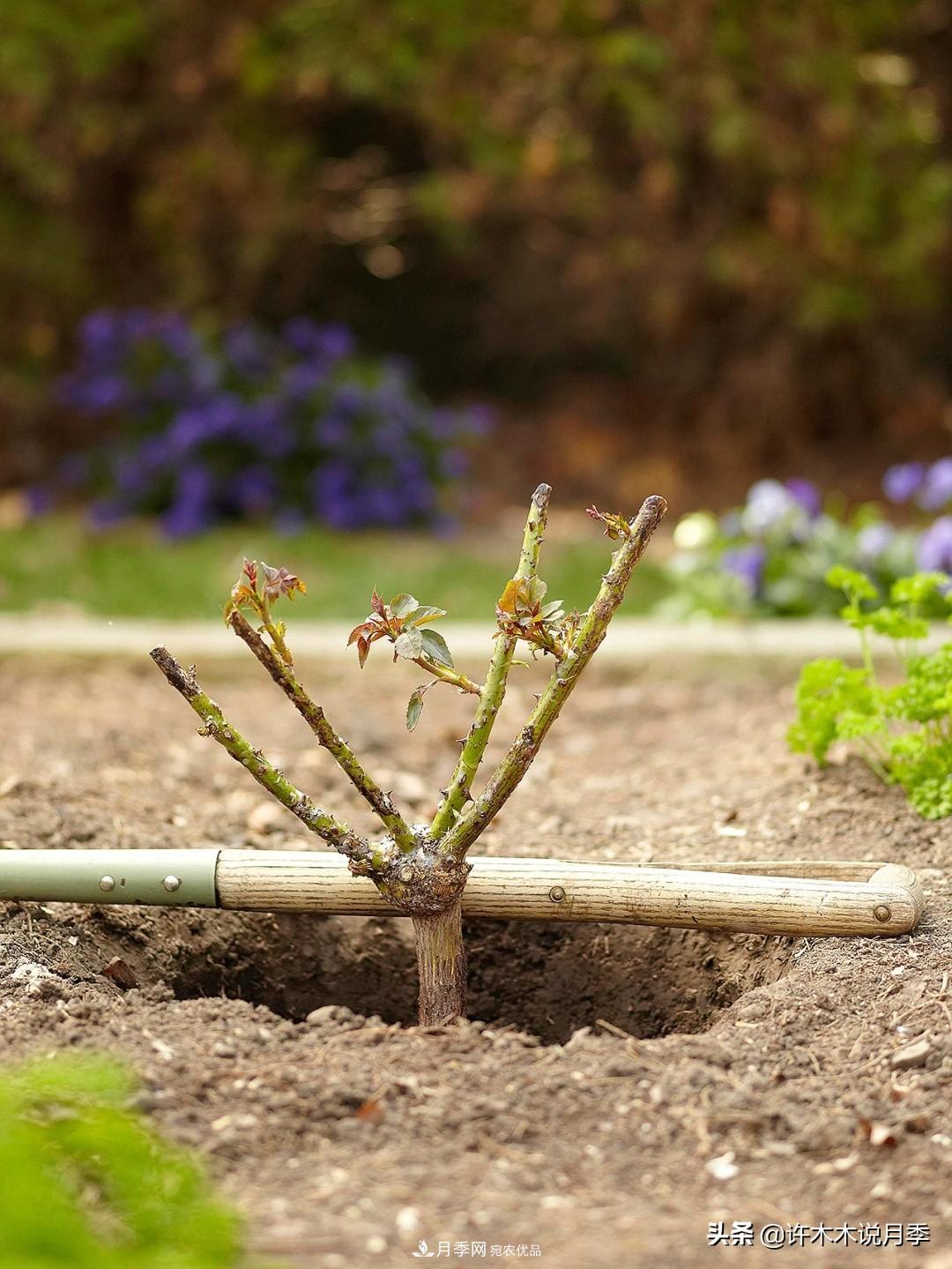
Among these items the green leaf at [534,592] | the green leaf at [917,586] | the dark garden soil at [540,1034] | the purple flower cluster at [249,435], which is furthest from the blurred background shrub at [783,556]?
the green leaf at [534,592]

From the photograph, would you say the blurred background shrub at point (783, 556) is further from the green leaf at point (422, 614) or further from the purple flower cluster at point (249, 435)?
the green leaf at point (422, 614)

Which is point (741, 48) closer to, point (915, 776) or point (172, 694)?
point (172, 694)

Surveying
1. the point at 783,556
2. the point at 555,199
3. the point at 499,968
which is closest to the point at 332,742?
the point at 499,968

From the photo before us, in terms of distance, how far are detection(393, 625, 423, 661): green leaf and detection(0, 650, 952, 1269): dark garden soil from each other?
0.45 meters

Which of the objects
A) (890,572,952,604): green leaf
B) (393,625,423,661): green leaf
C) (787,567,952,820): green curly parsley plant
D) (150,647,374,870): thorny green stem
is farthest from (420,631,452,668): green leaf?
(890,572,952,604): green leaf

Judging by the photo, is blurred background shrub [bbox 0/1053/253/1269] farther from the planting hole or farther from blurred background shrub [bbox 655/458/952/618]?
blurred background shrub [bbox 655/458/952/618]

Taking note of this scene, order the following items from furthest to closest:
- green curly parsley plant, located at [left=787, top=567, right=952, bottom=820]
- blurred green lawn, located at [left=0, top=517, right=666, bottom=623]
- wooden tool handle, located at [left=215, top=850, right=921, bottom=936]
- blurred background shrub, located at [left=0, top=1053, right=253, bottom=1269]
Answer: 1. blurred green lawn, located at [left=0, top=517, right=666, bottom=623]
2. green curly parsley plant, located at [left=787, top=567, right=952, bottom=820]
3. wooden tool handle, located at [left=215, top=850, right=921, bottom=936]
4. blurred background shrub, located at [left=0, top=1053, right=253, bottom=1269]

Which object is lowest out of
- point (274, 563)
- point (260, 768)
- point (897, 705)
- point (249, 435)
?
point (260, 768)

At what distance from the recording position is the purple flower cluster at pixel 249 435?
18.7 ft

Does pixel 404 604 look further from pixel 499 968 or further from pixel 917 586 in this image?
pixel 917 586

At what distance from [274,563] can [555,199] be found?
1957 mm

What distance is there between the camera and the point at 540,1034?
2.15m

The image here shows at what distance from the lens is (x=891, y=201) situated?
5.40 metres

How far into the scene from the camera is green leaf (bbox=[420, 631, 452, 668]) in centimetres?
178
